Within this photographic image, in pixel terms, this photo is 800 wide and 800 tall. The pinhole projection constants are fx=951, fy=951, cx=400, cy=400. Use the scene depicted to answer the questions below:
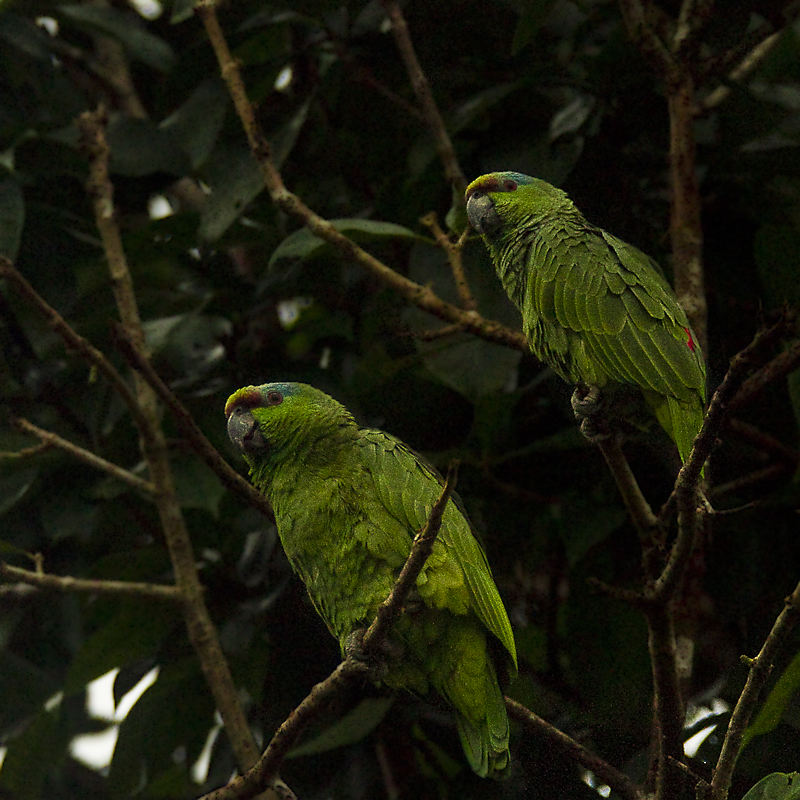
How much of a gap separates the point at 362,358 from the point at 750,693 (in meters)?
1.04

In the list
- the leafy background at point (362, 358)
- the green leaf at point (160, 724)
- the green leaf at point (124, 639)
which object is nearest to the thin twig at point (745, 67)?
the leafy background at point (362, 358)

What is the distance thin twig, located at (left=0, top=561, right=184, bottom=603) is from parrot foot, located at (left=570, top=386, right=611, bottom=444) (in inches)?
35.7

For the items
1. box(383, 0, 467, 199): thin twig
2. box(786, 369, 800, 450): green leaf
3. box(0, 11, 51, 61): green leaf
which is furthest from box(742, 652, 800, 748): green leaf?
box(0, 11, 51, 61): green leaf

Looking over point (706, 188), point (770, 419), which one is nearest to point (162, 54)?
point (706, 188)

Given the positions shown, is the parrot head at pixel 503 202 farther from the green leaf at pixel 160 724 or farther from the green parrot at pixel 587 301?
the green leaf at pixel 160 724

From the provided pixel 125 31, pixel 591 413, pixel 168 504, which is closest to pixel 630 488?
pixel 591 413

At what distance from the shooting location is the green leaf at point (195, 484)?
1893 mm

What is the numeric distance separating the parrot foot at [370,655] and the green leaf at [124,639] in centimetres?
71

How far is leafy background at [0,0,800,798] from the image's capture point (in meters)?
1.61

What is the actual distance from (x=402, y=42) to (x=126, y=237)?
2.71 ft

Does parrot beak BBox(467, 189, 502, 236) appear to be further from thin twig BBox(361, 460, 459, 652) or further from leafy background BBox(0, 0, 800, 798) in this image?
thin twig BBox(361, 460, 459, 652)

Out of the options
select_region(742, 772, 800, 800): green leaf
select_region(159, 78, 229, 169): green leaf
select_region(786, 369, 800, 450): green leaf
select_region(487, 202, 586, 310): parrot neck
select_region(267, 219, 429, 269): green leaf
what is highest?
select_region(159, 78, 229, 169): green leaf

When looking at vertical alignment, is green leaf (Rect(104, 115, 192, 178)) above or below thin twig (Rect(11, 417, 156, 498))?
above

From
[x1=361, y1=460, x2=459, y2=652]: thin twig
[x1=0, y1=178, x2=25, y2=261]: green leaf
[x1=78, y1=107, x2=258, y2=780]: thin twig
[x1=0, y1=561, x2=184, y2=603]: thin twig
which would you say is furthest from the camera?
[x1=0, y1=178, x2=25, y2=261]: green leaf
